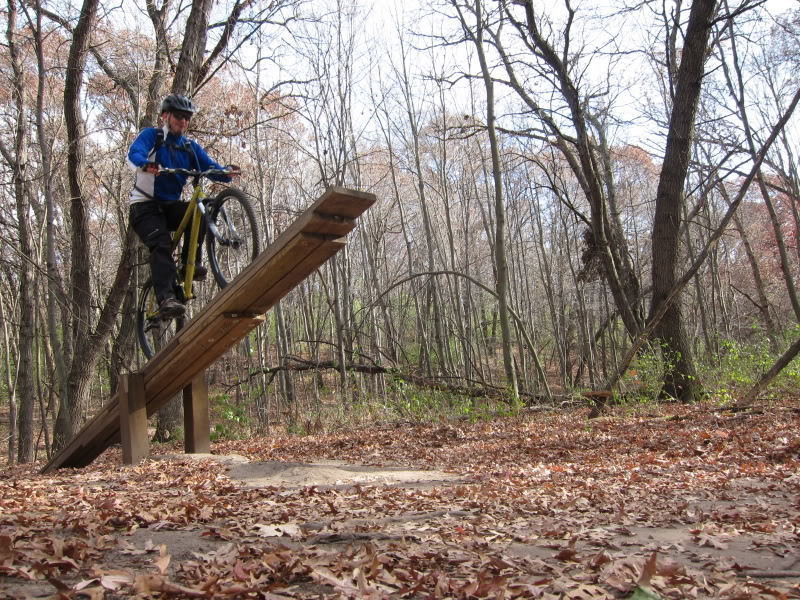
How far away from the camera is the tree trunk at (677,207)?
8375 mm

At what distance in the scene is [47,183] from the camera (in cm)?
793

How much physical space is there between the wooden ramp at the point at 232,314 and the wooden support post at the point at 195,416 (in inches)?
1.8

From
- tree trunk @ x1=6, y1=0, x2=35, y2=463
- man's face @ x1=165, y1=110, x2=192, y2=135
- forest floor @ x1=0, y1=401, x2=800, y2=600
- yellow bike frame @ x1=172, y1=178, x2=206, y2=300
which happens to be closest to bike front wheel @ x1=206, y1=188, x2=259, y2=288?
yellow bike frame @ x1=172, y1=178, x2=206, y2=300

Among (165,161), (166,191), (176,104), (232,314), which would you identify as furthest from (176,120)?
(232,314)

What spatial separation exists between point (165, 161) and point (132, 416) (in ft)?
7.39

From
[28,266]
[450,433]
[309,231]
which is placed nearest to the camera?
[309,231]

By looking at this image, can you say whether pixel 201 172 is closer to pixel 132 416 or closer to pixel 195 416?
pixel 132 416

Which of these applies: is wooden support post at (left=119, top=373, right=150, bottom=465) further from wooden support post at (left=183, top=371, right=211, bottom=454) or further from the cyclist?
the cyclist

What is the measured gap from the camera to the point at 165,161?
204 inches

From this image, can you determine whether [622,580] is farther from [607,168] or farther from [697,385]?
[607,168]

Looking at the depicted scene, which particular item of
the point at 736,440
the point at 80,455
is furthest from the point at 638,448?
the point at 80,455

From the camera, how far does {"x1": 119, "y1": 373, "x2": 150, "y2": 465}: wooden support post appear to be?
5.56m

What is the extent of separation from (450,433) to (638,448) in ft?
8.51

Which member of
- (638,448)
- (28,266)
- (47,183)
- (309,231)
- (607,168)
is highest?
(607,168)
